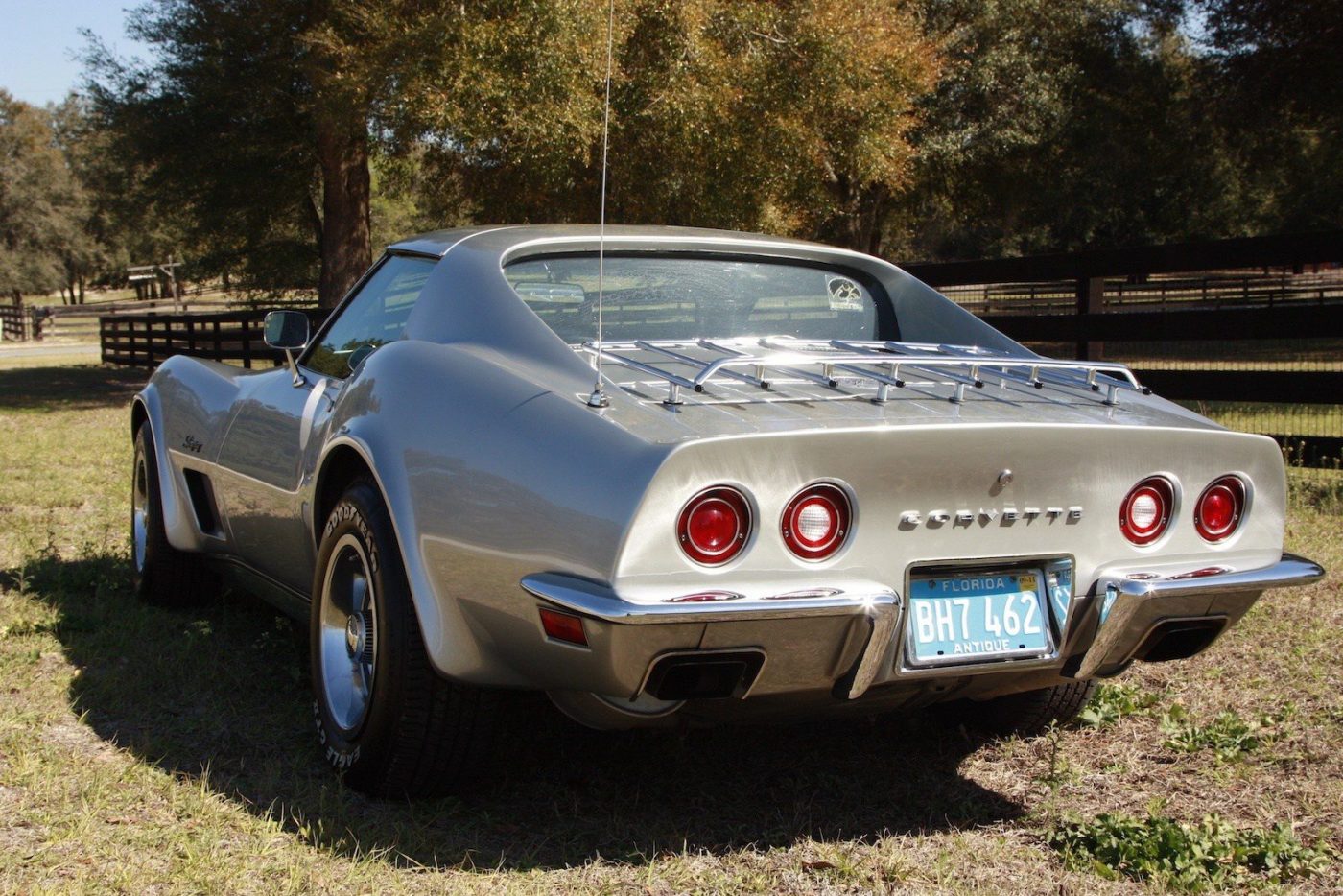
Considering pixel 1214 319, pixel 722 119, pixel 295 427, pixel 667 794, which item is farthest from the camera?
pixel 722 119

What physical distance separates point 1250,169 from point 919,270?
52.7ft

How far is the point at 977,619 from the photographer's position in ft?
9.36

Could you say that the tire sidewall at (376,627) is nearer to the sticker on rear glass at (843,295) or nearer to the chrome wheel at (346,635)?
the chrome wheel at (346,635)

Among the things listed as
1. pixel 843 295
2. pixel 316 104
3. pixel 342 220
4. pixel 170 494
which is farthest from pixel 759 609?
pixel 342 220

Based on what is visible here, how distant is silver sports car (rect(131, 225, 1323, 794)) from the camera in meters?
2.60

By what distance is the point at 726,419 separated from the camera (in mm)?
2711

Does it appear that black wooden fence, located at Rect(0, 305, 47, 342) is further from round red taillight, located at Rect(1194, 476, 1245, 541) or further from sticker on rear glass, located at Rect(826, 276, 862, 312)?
round red taillight, located at Rect(1194, 476, 1245, 541)

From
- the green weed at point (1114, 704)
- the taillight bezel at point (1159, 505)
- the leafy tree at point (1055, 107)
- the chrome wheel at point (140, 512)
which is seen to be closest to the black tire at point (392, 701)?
the taillight bezel at point (1159, 505)

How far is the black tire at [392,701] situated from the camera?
3.04 metres

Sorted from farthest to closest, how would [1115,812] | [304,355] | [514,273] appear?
1. [304,355]
2. [514,273]
3. [1115,812]

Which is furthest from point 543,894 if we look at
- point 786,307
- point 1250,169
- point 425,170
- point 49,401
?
point 1250,169

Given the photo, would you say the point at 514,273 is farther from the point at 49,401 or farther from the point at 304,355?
the point at 49,401

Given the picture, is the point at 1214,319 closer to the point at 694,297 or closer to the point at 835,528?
the point at 694,297

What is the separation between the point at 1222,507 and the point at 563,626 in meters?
1.59
